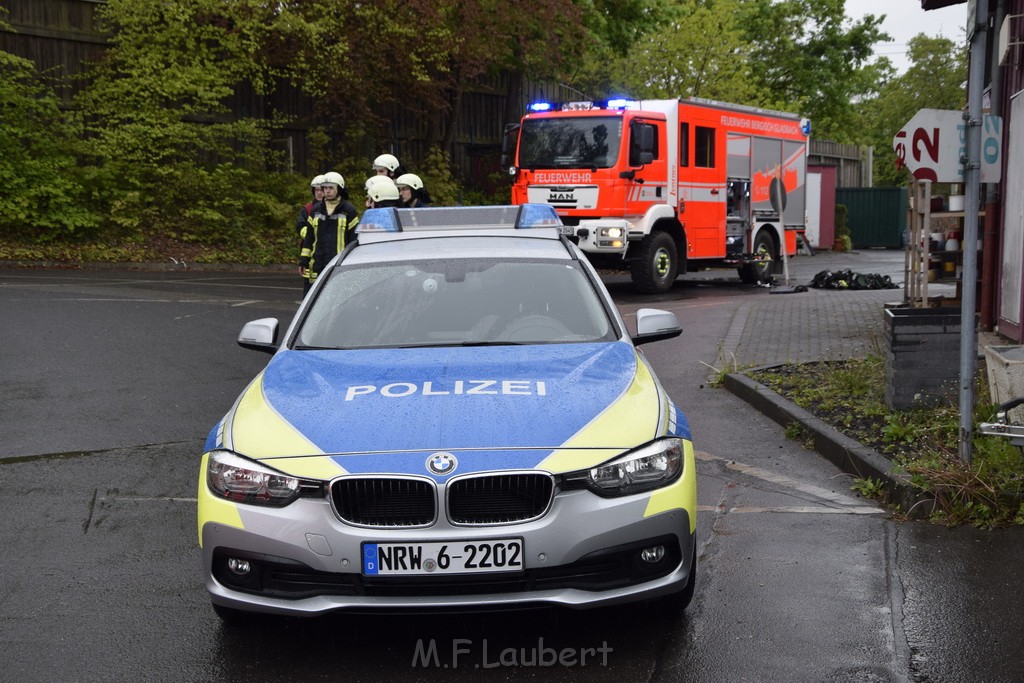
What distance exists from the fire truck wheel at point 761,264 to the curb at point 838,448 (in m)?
12.3

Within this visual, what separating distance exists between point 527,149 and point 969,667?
15.8m

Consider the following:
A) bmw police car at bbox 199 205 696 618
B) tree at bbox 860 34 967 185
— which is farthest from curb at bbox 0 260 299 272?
tree at bbox 860 34 967 185

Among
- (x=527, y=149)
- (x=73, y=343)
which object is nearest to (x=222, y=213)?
(x=527, y=149)

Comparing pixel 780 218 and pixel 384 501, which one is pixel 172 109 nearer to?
pixel 780 218

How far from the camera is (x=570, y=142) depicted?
62.7 ft

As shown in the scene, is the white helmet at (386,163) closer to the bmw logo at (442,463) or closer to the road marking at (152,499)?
the road marking at (152,499)

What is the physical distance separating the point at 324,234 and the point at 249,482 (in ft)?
22.4

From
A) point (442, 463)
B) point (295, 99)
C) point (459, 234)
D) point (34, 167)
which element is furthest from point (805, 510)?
point (295, 99)

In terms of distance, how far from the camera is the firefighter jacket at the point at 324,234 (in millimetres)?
10898

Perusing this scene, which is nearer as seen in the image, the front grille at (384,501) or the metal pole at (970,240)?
the front grille at (384,501)

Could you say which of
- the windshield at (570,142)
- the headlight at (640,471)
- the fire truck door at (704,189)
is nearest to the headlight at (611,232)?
the windshield at (570,142)

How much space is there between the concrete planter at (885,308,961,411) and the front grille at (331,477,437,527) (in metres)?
4.52

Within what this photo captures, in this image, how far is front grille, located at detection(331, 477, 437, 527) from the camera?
416 cm

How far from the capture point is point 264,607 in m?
4.28
